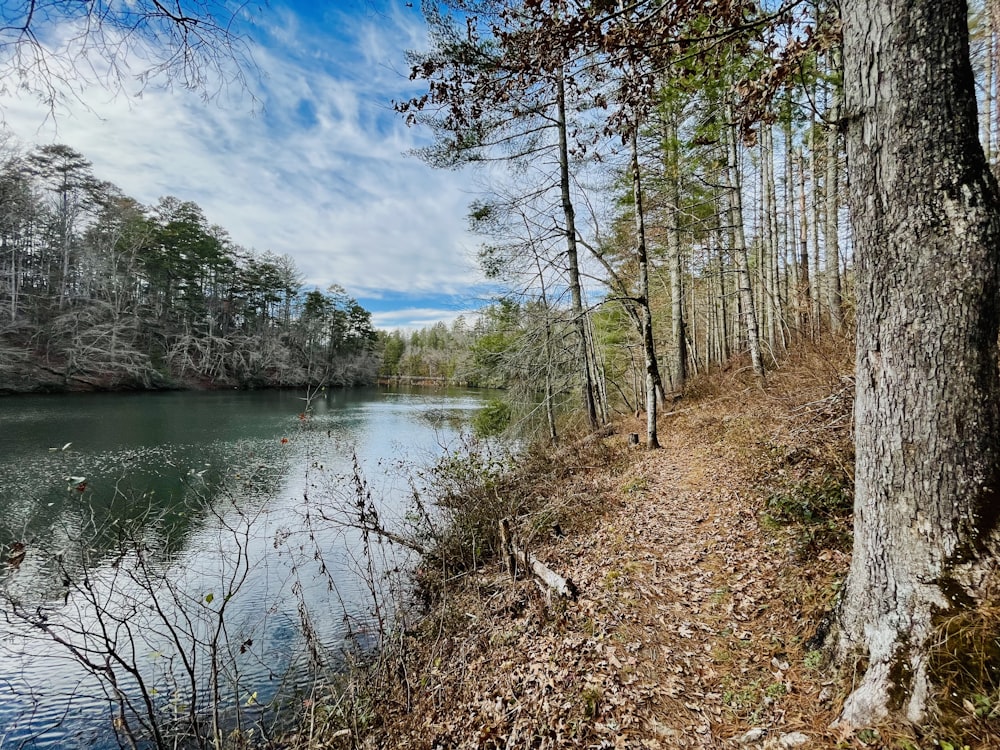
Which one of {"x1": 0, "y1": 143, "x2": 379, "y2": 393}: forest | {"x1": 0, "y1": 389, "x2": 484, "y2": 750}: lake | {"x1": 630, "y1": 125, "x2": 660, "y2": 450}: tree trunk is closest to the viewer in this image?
{"x1": 0, "y1": 389, "x2": 484, "y2": 750}: lake

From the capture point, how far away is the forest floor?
2436 millimetres

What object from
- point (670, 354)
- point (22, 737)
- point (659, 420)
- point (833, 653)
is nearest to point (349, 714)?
point (22, 737)

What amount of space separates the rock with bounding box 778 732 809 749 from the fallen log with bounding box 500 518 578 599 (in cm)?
201

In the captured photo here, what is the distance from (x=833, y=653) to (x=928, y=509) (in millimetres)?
990

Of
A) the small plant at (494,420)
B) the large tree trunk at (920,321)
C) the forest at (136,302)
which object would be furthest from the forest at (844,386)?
the forest at (136,302)

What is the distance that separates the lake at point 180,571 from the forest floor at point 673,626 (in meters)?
1.13

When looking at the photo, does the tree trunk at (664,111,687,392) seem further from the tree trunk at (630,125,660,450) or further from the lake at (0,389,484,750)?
the lake at (0,389,484,750)

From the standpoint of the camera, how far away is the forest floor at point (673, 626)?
95.9 inches

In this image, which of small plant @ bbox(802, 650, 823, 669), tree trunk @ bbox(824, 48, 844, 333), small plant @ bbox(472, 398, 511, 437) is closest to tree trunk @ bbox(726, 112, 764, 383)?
tree trunk @ bbox(824, 48, 844, 333)

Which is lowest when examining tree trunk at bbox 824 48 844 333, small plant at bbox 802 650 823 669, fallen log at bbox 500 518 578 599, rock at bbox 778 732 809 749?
fallen log at bbox 500 518 578 599

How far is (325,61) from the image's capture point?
271cm

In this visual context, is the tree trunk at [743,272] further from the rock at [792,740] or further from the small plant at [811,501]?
the rock at [792,740]

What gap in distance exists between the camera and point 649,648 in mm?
3074

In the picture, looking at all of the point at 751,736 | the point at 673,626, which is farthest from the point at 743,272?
the point at 751,736
